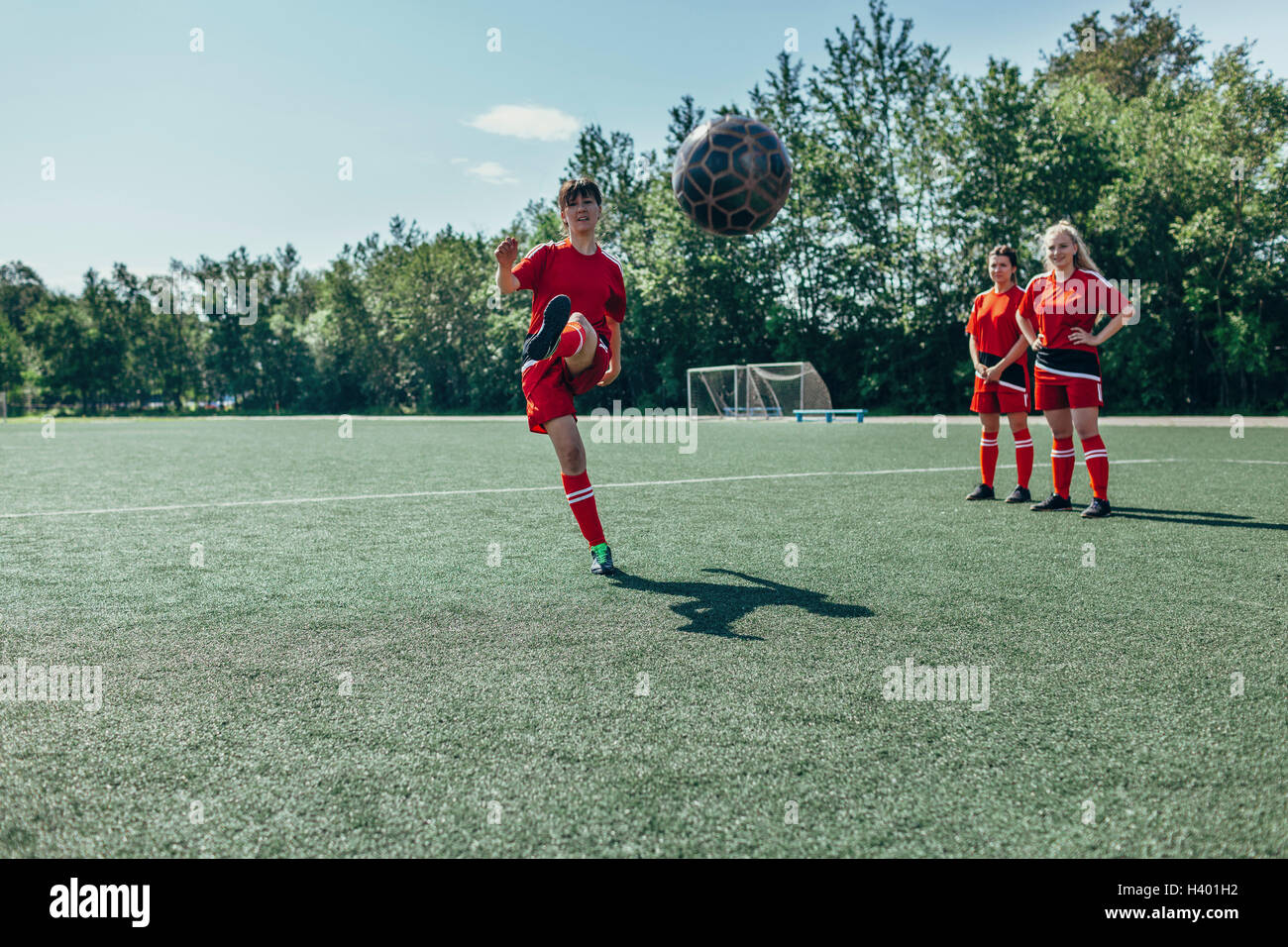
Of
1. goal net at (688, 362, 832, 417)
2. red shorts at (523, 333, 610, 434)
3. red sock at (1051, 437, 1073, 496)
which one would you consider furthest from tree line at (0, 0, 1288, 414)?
red shorts at (523, 333, 610, 434)

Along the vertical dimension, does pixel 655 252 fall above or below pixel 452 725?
above

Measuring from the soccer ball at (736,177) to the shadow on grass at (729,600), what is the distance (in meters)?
3.59

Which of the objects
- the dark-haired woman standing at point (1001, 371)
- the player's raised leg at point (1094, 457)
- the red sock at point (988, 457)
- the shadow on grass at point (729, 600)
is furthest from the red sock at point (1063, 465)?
the shadow on grass at point (729, 600)

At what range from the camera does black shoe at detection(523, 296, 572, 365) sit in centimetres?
497

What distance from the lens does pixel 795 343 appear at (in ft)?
117

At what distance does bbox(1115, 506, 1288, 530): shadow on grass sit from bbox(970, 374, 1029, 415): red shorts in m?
1.28

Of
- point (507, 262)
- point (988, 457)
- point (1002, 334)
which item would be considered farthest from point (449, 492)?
point (1002, 334)

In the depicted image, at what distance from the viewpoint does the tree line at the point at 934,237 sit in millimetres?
26922

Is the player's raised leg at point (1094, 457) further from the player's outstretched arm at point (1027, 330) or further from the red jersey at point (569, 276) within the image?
the red jersey at point (569, 276)

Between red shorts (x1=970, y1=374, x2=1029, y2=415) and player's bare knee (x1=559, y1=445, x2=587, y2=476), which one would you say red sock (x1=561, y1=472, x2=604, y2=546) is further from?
red shorts (x1=970, y1=374, x2=1029, y2=415)

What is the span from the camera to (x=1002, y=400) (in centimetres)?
781
